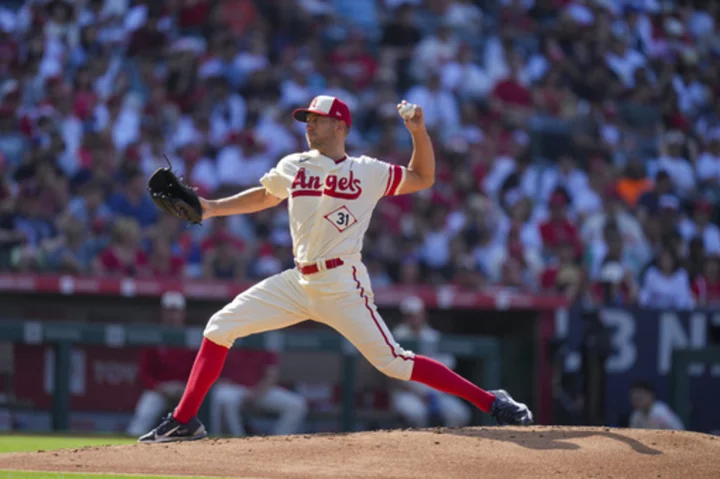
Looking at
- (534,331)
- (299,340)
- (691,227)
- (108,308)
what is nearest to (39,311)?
(108,308)

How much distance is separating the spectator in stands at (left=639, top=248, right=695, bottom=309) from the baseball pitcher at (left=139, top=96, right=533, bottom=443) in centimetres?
597

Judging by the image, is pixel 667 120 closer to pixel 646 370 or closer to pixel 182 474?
pixel 646 370

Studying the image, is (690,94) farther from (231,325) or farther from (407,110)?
(231,325)

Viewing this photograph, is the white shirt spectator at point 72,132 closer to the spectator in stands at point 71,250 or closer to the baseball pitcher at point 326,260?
the spectator in stands at point 71,250

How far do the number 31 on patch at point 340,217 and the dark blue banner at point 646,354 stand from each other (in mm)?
5023

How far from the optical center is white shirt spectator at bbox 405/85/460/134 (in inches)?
520

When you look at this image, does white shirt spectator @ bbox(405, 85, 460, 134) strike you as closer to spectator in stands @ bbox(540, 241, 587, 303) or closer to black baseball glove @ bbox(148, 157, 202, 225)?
spectator in stands @ bbox(540, 241, 587, 303)

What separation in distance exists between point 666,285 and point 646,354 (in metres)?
1.28

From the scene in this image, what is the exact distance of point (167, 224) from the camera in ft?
35.2

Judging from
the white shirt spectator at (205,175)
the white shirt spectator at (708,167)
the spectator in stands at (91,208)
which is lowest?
the spectator in stands at (91,208)

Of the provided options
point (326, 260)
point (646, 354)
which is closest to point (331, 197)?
point (326, 260)

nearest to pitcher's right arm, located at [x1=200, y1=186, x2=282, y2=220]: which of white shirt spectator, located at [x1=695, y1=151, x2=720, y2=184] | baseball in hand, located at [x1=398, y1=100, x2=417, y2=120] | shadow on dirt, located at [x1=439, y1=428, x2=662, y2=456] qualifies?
baseball in hand, located at [x1=398, y1=100, x2=417, y2=120]

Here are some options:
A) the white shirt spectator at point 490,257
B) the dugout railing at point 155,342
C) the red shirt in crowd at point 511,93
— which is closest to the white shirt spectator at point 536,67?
the red shirt in crowd at point 511,93

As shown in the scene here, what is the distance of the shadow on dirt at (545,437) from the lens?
214 inches
